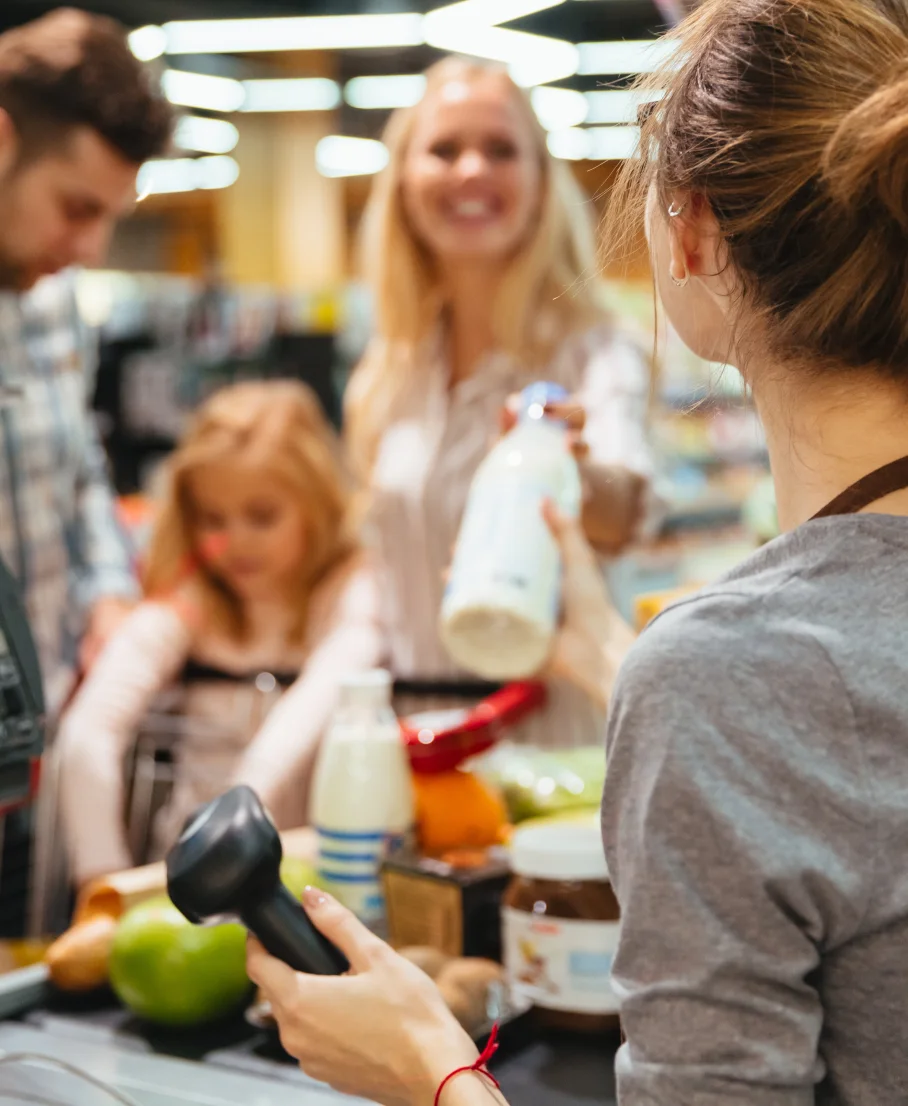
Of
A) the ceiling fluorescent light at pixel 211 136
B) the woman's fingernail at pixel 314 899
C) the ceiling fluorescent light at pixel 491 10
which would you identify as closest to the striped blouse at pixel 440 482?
the woman's fingernail at pixel 314 899

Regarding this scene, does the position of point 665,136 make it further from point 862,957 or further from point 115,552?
point 115,552

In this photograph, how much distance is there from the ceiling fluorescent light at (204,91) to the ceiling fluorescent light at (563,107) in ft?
6.46

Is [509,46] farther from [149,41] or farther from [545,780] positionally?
[545,780]

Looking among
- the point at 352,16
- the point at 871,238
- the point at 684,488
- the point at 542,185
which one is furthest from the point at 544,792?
the point at 352,16

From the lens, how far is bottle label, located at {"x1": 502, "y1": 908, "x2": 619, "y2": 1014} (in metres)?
0.97

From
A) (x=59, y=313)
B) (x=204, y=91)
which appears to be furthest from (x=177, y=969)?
(x=204, y=91)

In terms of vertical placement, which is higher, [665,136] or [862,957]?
[665,136]

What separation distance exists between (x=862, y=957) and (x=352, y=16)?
592 centimetres

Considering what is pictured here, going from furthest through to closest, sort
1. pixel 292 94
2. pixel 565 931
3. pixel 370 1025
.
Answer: pixel 292 94 < pixel 565 931 < pixel 370 1025

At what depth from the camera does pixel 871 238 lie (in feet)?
2.00

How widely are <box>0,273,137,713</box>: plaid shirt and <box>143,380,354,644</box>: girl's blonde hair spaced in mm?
87

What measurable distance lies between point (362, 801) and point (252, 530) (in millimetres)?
1214

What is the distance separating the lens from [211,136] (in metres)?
9.78

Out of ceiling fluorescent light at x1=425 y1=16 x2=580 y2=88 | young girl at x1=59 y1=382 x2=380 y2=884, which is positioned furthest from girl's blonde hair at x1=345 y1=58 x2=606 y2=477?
ceiling fluorescent light at x1=425 y1=16 x2=580 y2=88
